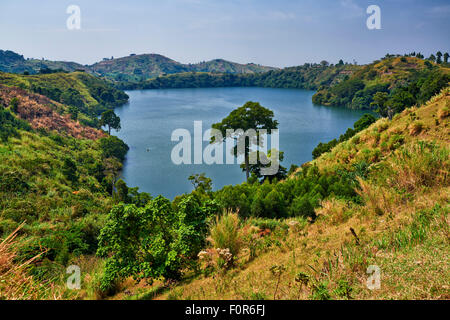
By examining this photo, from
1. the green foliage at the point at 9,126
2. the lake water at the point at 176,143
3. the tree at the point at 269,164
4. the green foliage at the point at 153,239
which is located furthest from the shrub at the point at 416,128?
the green foliage at the point at 9,126

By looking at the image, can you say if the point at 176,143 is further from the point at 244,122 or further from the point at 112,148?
the point at 244,122

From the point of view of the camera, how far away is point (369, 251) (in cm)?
359

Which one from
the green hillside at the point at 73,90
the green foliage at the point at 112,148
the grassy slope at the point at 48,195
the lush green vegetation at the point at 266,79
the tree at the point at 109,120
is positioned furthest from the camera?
the lush green vegetation at the point at 266,79

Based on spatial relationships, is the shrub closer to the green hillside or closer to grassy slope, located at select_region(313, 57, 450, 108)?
the green hillside

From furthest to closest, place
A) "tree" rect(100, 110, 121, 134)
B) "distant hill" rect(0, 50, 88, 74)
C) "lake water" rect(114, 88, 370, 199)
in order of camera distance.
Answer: "distant hill" rect(0, 50, 88, 74) → "tree" rect(100, 110, 121, 134) → "lake water" rect(114, 88, 370, 199)

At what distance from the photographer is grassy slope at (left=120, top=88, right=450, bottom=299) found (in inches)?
111

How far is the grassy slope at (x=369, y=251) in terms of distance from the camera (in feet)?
9.28

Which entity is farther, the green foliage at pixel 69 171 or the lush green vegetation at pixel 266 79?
the lush green vegetation at pixel 266 79

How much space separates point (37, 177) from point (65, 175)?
3610 millimetres

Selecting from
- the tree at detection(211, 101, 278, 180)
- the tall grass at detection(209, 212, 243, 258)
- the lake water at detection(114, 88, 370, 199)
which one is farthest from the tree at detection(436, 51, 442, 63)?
the tall grass at detection(209, 212, 243, 258)

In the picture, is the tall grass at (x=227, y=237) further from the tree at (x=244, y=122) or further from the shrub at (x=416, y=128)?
the tree at (x=244, y=122)

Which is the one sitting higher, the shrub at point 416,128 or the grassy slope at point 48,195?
the shrub at point 416,128

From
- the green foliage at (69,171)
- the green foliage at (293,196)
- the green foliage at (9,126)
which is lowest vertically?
the green foliage at (69,171)
